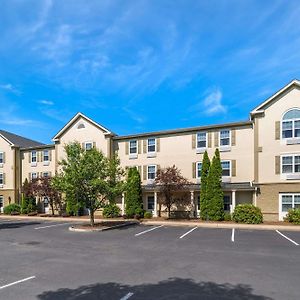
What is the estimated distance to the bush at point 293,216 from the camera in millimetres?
22938

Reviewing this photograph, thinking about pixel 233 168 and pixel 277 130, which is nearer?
pixel 277 130

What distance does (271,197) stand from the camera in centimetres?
2538

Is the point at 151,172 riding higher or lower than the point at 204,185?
higher

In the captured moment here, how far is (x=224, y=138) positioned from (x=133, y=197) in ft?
31.6

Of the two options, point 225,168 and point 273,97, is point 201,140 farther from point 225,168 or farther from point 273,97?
point 273,97

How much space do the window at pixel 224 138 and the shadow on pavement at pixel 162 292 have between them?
2047 cm

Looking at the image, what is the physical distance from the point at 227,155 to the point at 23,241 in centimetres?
1790

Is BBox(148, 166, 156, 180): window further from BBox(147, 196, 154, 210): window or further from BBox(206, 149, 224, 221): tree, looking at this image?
BBox(206, 149, 224, 221): tree

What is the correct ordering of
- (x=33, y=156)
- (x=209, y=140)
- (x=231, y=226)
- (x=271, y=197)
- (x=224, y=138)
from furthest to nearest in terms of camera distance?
(x=33, y=156)
(x=209, y=140)
(x=224, y=138)
(x=271, y=197)
(x=231, y=226)

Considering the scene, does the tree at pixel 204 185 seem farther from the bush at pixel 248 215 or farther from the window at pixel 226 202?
the bush at pixel 248 215

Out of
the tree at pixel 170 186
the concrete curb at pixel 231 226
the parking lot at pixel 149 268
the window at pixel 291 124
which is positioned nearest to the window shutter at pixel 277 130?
the window at pixel 291 124

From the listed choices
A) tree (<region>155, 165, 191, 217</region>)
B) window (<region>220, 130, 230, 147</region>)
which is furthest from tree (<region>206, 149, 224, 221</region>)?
tree (<region>155, 165, 191, 217</region>)

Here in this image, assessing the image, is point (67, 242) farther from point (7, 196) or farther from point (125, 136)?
point (7, 196)

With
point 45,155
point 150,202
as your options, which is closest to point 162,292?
point 150,202
